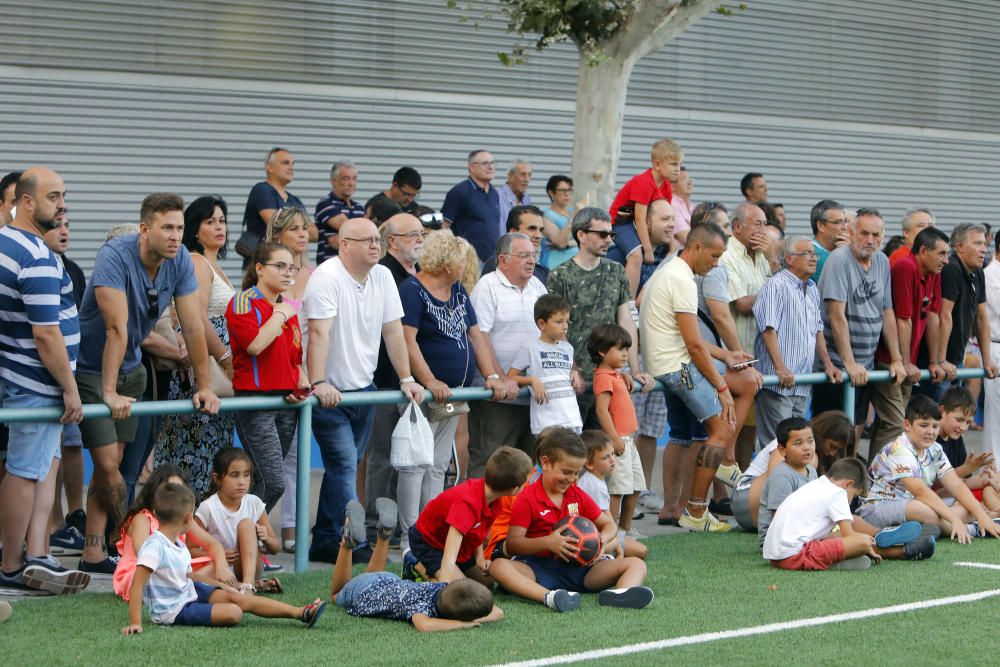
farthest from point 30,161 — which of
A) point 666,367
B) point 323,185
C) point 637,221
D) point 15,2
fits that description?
point 666,367

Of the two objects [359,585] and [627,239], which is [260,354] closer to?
[359,585]

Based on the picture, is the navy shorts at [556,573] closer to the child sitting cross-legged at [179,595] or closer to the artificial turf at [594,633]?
the artificial turf at [594,633]

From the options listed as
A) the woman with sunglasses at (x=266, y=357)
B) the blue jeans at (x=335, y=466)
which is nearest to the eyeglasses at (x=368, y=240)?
the woman with sunglasses at (x=266, y=357)

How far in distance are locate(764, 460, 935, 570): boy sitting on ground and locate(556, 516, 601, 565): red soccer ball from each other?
1.38 m

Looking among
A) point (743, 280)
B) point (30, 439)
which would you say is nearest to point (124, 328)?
point (30, 439)

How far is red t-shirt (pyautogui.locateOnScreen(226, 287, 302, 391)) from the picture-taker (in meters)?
8.30

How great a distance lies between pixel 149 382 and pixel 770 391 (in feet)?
14.4

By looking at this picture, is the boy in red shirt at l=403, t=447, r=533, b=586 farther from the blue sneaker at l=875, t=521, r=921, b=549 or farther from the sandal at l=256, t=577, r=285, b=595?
the blue sneaker at l=875, t=521, r=921, b=549

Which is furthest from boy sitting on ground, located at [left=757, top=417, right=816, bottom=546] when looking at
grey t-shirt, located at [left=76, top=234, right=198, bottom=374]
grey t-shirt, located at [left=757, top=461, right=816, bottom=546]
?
grey t-shirt, located at [left=76, top=234, right=198, bottom=374]

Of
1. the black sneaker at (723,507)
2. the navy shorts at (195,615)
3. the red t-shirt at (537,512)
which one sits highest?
the red t-shirt at (537,512)

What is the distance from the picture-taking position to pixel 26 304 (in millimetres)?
7438

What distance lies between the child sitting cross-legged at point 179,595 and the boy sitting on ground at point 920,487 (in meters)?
4.38

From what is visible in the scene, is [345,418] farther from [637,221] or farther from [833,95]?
[833,95]

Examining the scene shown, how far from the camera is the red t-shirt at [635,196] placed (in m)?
12.1
